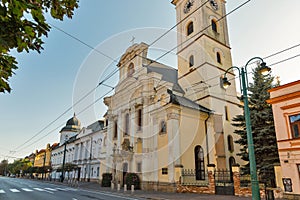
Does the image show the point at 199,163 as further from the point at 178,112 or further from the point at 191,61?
the point at 191,61

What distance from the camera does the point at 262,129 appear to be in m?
16.8

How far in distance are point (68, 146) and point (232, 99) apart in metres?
39.0

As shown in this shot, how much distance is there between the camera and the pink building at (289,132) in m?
12.9

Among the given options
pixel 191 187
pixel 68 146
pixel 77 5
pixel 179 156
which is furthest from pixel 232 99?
pixel 68 146

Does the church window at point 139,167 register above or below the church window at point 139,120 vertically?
below

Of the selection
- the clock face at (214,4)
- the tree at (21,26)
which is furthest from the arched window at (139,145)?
the clock face at (214,4)

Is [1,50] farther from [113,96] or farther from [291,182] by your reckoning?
[113,96]

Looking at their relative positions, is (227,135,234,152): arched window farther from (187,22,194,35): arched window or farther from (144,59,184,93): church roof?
(187,22,194,35): arched window

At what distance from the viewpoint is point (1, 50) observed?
274 cm

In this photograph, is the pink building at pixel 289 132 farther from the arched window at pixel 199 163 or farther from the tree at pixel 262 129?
the arched window at pixel 199 163

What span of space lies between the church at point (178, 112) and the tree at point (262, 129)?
364cm

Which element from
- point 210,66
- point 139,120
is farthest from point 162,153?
point 210,66

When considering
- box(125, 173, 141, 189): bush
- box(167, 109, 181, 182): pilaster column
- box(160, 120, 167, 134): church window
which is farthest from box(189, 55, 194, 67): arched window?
box(125, 173, 141, 189): bush

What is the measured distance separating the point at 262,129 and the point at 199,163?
7.38 meters
